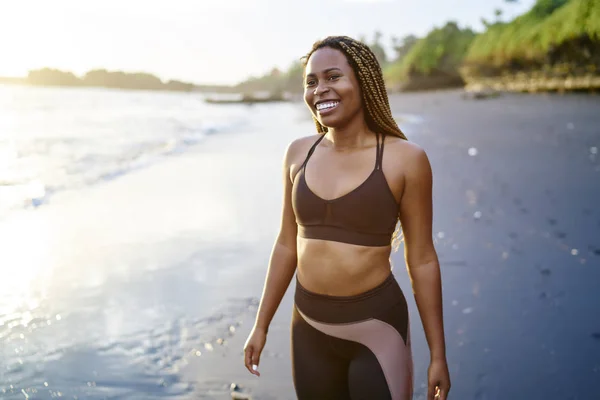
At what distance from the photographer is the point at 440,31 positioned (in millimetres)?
106312

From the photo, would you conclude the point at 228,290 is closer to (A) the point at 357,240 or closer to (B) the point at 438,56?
(A) the point at 357,240

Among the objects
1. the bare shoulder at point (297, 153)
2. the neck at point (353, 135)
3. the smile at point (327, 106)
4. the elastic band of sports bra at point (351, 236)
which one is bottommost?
the elastic band of sports bra at point (351, 236)

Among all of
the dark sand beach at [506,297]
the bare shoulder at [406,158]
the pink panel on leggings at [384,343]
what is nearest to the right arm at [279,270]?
the pink panel on leggings at [384,343]

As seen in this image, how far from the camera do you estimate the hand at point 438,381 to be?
2010 mm

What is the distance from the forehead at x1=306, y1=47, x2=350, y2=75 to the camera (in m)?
1.98

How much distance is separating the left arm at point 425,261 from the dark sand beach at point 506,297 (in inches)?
67.2

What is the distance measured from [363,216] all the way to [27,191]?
1129 centimetres

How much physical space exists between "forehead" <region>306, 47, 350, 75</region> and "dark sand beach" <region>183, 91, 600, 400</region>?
238 centimetres

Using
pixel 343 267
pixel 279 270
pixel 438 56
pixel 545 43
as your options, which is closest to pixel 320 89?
pixel 343 267

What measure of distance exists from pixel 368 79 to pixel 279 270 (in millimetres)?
868

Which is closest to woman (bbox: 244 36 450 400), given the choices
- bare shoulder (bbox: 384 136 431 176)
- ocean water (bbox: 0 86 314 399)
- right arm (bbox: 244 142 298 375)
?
bare shoulder (bbox: 384 136 431 176)

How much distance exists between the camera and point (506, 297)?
16.3 ft

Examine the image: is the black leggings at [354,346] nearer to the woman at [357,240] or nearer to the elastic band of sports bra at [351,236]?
the woman at [357,240]

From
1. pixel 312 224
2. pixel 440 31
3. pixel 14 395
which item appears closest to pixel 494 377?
pixel 312 224
